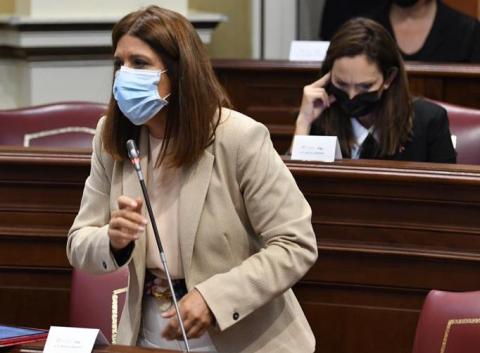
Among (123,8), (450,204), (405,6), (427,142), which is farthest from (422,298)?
(123,8)

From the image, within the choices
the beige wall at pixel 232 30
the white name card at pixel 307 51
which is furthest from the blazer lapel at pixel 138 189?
the beige wall at pixel 232 30

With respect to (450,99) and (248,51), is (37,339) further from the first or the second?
(248,51)

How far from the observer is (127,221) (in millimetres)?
1991

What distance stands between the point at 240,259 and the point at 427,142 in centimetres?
134

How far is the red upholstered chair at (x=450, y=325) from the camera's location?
2.16 metres

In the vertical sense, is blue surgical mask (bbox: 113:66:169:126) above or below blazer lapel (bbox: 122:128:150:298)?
above

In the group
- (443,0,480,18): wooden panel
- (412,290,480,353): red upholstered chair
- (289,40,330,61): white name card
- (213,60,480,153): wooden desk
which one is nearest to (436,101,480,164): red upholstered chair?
(213,60,480,153): wooden desk

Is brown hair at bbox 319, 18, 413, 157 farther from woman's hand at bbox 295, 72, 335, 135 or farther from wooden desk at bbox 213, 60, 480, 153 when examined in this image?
wooden desk at bbox 213, 60, 480, 153

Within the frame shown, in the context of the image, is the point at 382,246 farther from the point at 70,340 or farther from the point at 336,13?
the point at 336,13

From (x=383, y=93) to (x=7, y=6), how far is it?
2.52 m

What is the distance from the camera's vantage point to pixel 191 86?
2133 millimetres

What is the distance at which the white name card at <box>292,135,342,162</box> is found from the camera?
2980 mm

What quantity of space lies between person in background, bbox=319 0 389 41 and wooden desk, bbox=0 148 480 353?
2.68m

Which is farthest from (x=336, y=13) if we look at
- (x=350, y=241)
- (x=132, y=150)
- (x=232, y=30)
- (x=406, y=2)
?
(x=132, y=150)
